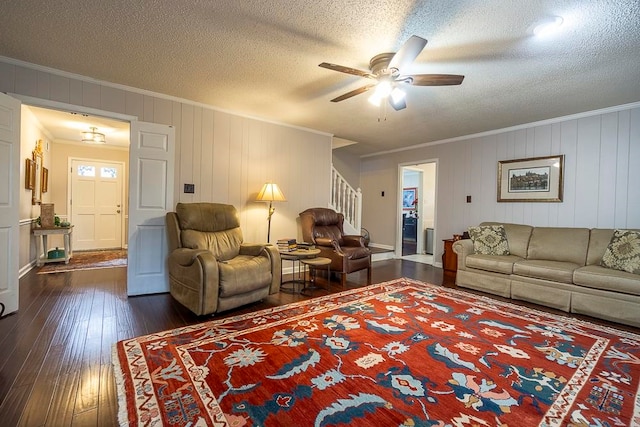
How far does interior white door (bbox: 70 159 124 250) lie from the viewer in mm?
6344

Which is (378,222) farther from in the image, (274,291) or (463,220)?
(274,291)

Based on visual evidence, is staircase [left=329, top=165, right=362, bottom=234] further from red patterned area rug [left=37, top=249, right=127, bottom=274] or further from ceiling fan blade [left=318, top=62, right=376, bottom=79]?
red patterned area rug [left=37, top=249, right=127, bottom=274]

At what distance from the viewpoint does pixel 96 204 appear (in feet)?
21.6

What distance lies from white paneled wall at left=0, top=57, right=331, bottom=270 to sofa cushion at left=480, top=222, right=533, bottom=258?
9.72 feet

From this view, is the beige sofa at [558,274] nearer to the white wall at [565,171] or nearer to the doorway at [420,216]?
the white wall at [565,171]

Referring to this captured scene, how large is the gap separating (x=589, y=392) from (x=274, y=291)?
8.47 feet

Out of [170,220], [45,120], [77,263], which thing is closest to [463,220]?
[170,220]

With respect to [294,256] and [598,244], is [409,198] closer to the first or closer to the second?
[598,244]

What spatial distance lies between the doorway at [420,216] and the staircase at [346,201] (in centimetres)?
Result: 105

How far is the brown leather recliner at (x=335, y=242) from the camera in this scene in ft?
13.2

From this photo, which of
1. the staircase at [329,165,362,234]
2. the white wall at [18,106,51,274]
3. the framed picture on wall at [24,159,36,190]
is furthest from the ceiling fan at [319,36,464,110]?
the framed picture on wall at [24,159,36,190]

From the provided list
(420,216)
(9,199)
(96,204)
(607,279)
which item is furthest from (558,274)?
(96,204)

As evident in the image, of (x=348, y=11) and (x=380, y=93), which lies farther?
(x=380, y=93)

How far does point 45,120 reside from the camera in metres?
4.75
